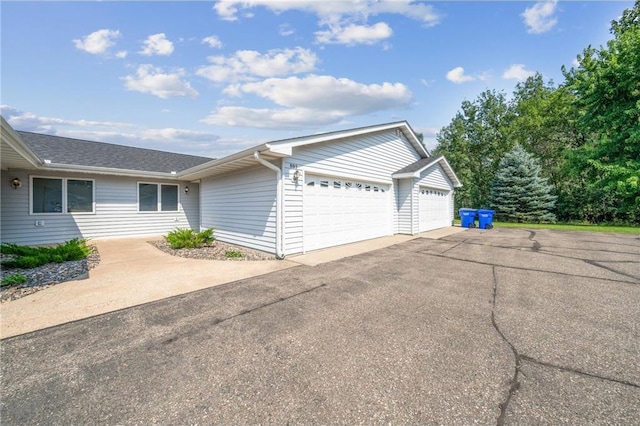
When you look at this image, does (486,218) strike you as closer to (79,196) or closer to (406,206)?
(406,206)

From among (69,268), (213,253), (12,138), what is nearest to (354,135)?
(213,253)

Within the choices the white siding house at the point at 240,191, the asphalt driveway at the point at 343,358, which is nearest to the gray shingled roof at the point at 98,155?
the white siding house at the point at 240,191

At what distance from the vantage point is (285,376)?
93.2 inches

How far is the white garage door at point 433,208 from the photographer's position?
12.7 metres

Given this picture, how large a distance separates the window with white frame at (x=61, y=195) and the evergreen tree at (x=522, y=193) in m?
23.4

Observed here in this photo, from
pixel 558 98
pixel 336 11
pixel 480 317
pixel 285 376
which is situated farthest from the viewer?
pixel 558 98

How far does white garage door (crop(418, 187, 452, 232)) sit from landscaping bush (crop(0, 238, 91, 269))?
12.1 m

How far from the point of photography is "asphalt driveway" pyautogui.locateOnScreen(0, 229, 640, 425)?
77.4 inches

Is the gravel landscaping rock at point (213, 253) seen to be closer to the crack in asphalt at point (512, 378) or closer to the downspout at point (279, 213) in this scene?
the downspout at point (279, 213)

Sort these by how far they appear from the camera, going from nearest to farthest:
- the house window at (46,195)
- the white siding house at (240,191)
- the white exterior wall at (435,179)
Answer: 1. the white siding house at (240,191)
2. the house window at (46,195)
3. the white exterior wall at (435,179)

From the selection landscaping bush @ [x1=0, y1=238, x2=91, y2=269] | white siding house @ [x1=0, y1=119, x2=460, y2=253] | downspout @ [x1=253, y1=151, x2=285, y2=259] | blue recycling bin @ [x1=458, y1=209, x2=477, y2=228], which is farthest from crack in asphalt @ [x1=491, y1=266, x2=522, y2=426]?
blue recycling bin @ [x1=458, y1=209, x2=477, y2=228]

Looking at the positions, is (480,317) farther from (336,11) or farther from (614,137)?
(614,137)

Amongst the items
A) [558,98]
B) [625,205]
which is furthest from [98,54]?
[558,98]

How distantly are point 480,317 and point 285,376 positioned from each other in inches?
107
